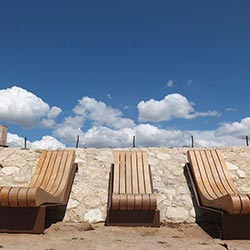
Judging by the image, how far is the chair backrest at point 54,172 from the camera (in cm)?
530

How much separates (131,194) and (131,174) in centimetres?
92

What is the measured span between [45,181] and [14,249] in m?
2.12

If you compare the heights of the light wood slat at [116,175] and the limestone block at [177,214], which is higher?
the light wood slat at [116,175]

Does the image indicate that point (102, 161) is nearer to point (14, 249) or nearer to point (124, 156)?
point (124, 156)

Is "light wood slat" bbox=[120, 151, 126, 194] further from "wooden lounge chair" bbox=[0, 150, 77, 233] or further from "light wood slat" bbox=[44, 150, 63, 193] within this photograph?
"light wood slat" bbox=[44, 150, 63, 193]

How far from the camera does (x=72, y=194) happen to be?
5645 mm

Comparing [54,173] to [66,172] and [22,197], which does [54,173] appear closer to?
[66,172]

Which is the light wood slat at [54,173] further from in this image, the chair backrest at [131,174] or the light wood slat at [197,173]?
the light wood slat at [197,173]

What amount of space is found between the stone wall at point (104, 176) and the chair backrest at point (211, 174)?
0.40 meters

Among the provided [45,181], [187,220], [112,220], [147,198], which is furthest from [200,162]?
[45,181]

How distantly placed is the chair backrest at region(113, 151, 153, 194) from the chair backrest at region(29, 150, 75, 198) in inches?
35.1

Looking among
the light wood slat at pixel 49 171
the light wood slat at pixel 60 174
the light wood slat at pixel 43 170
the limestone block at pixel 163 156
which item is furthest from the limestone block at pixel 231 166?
the light wood slat at pixel 43 170

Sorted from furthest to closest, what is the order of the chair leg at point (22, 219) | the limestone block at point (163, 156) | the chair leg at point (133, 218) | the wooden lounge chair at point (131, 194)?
the limestone block at point (163, 156) → the chair leg at point (133, 218) → the wooden lounge chair at point (131, 194) → the chair leg at point (22, 219)

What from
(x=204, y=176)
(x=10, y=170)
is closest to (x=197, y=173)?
(x=204, y=176)
